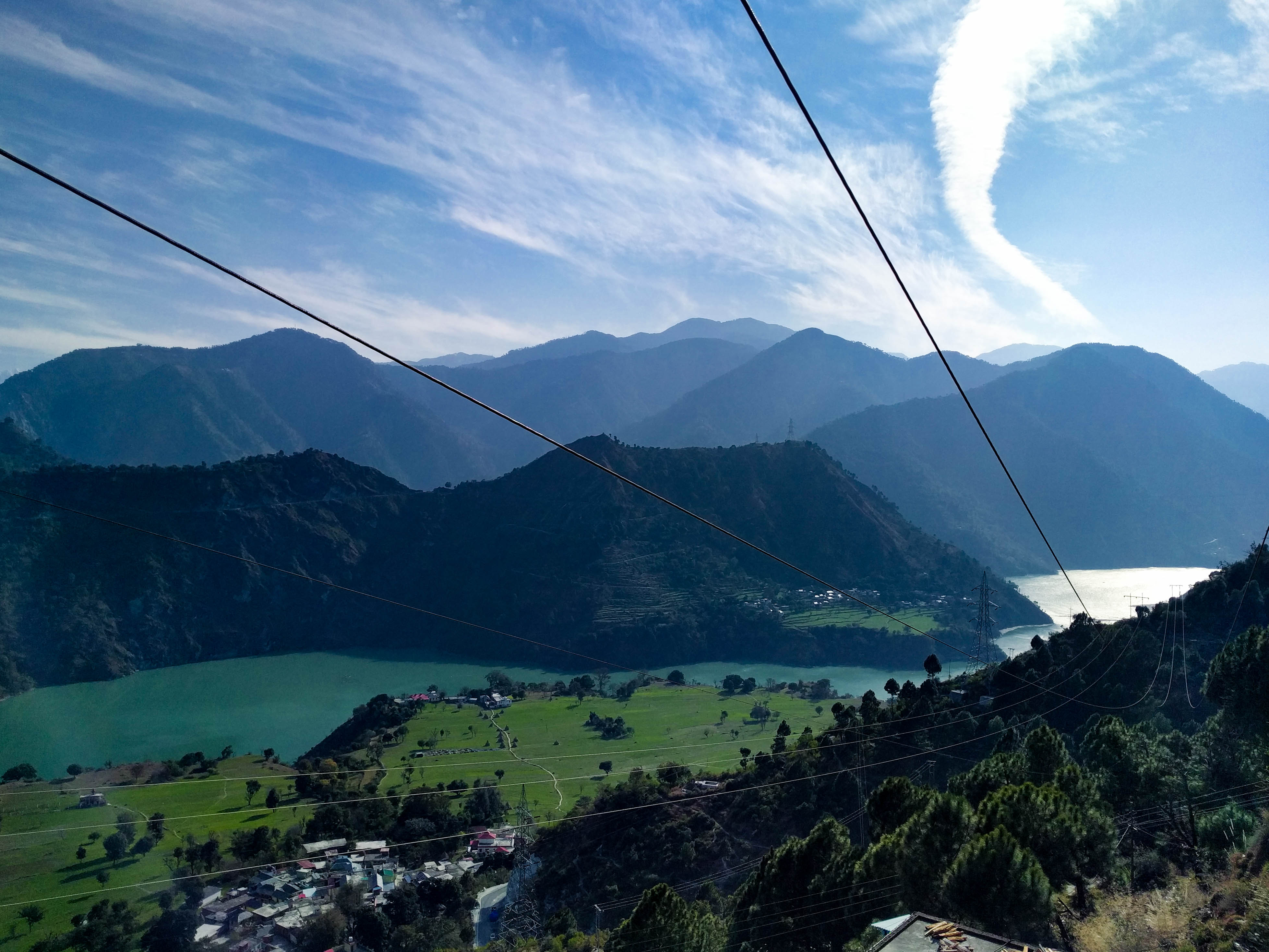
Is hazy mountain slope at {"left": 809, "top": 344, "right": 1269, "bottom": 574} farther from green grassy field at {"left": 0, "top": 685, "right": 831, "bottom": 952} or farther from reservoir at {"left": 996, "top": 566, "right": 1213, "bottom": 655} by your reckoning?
green grassy field at {"left": 0, "top": 685, "right": 831, "bottom": 952}

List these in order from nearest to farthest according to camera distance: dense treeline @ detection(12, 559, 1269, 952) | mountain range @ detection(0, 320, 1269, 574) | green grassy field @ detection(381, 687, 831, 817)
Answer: dense treeline @ detection(12, 559, 1269, 952) → green grassy field @ detection(381, 687, 831, 817) → mountain range @ detection(0, 320, 1269, 574)

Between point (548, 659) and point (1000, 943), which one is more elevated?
point (1000, 943)

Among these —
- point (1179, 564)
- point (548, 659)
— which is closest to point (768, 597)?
point (548, 659)

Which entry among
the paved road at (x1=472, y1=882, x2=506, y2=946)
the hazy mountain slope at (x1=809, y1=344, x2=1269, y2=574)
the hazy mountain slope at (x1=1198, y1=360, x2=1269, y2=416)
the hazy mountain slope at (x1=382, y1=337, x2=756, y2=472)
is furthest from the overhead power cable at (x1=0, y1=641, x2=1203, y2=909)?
the hazy mountain slope at (x1=1198, y1=360, x2=1269, y2=416)

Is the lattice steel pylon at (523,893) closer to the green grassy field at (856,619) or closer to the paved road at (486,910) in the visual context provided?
the paved road at (486,910)

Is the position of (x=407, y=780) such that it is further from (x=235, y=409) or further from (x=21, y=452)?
(x=235, y=409)

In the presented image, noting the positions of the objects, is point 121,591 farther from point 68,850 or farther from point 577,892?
point 577,892
